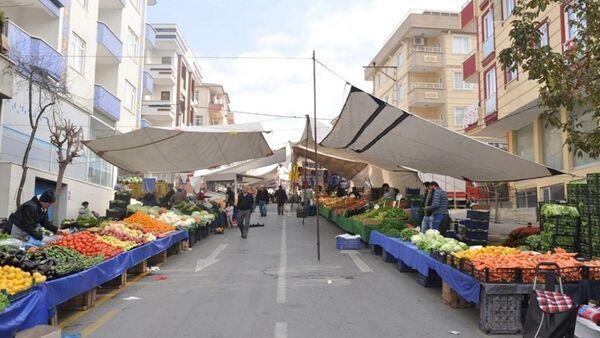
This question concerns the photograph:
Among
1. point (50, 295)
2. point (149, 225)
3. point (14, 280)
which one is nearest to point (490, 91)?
point (149, 225)

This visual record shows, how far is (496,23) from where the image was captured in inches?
851

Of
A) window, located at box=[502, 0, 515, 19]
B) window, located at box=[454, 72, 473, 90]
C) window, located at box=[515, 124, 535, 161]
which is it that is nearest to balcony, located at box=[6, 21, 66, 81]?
window, located at box=[502, 0, 515, 19]

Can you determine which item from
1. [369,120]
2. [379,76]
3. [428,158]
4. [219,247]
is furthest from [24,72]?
[379,76]

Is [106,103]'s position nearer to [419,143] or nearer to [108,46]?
[108,46]

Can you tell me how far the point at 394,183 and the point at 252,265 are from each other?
15.3 m

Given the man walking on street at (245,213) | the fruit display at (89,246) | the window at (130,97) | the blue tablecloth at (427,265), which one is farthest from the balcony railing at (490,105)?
the window at (130,97)

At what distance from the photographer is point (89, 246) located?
8266 mm

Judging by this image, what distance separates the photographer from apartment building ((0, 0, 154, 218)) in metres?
16.8

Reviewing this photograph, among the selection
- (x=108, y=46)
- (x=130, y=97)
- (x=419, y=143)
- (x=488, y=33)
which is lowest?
(x=419, y=143)

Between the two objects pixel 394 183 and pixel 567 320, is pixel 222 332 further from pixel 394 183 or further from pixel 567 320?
pixel 394 183

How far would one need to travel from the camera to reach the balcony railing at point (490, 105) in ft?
71.8

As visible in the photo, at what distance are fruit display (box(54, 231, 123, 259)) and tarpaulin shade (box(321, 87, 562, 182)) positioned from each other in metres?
5.51

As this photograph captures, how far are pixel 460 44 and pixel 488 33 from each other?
62.7 feet

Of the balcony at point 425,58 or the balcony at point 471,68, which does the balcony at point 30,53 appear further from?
the balcony at point 425,58
